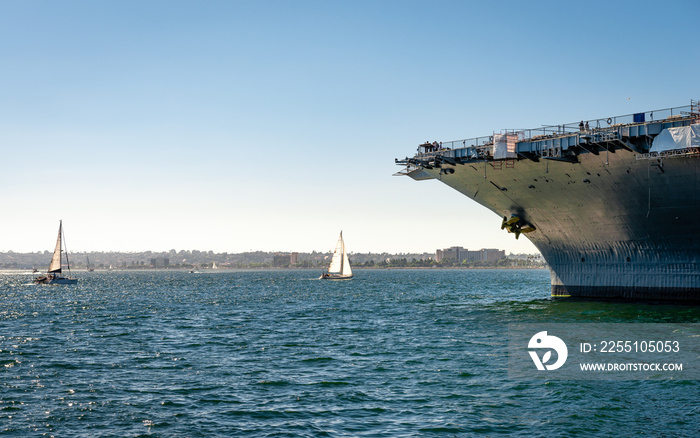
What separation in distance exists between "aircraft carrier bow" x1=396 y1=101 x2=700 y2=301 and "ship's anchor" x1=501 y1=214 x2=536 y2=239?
0.30 feet

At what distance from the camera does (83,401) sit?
18969 millimetres

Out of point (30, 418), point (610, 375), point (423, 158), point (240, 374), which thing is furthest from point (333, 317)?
point (30, 418)

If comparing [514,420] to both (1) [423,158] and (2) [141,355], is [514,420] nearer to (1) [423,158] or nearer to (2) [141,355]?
(2) [141,355]

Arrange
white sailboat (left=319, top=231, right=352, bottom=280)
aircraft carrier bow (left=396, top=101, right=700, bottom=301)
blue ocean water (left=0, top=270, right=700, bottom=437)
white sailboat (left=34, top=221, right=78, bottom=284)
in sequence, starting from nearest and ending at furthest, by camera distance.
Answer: blue ocean water (left=0, top=270, right=700, bottom=437), aircraft carrier bow (left=396, top=101, right=700, bottom=301), white sailboat (left=34, top=221, right=78, bottom=284), white sailboat (left=319, top=231, right=352, bottom=280)

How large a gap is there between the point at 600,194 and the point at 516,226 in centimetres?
951

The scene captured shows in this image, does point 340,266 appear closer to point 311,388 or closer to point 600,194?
point 600,194

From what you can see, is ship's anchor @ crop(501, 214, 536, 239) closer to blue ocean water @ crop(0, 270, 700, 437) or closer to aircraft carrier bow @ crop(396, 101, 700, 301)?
aircraft carrier bow @ crop(396, 101, 700, 301)

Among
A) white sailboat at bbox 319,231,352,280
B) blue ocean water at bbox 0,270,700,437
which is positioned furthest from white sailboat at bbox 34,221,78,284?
blue ocean water at bbox 0,270,700,437

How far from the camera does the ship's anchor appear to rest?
49972 mm

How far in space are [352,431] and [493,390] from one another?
6.26 metres

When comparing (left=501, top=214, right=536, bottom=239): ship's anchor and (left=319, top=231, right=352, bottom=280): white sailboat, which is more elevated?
(left=501, top=214, right=536, bottom=239): ship's anchor

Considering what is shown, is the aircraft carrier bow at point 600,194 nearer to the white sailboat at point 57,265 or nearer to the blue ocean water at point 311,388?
the blue ocean water at point 311,388

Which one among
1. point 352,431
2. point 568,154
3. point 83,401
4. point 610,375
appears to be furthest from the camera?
point 568,154

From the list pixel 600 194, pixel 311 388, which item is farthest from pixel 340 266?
pixel 311 388
